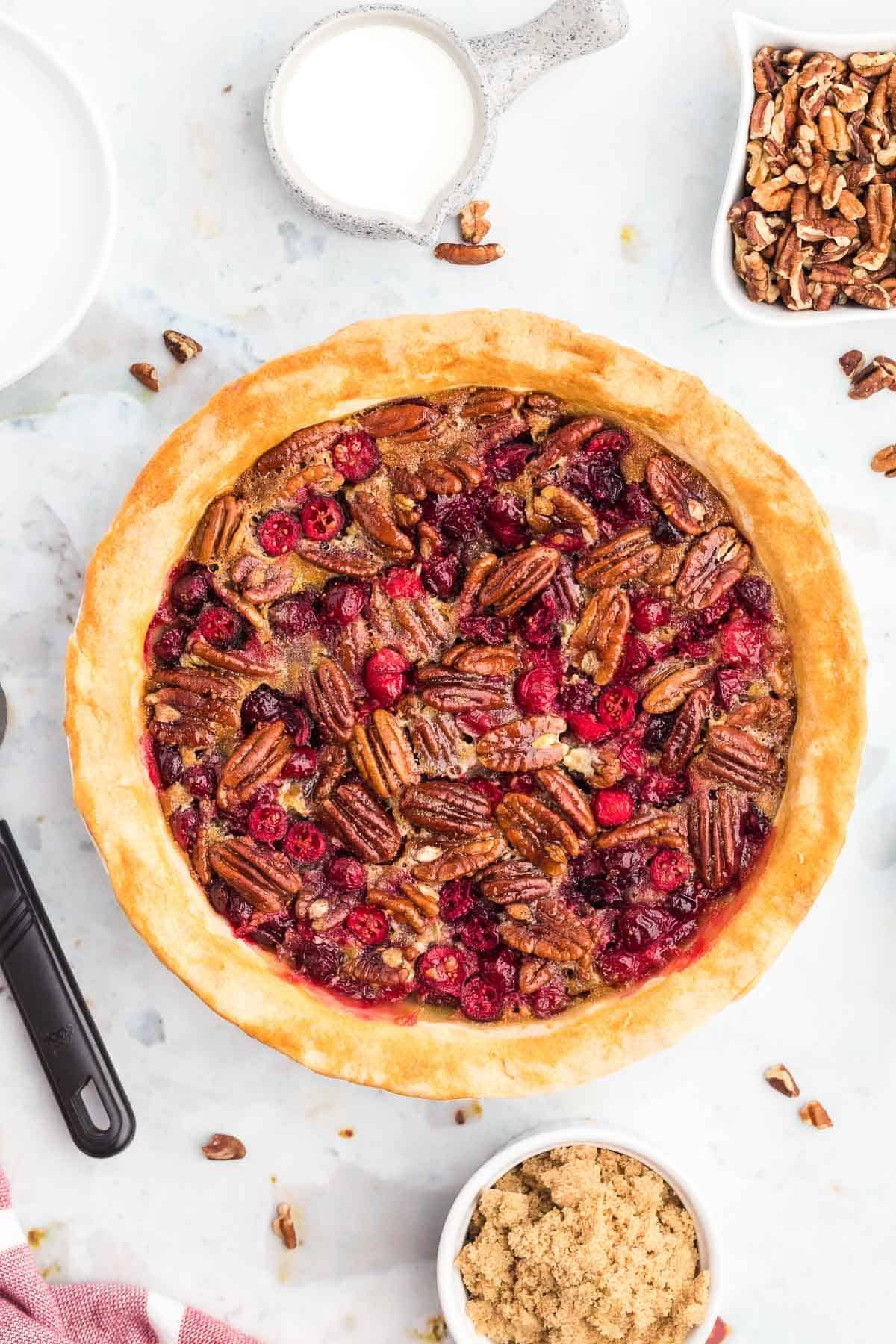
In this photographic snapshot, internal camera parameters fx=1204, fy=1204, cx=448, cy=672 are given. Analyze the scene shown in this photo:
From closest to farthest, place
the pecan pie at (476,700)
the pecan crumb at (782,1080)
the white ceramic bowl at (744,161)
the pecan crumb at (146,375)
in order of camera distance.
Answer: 1. the pecan pie at (476,700)
2. the white ceramic bowl at (744,161)
3. the pecan crumb at (146,375)
4. the pecan crumb at (782,1080)

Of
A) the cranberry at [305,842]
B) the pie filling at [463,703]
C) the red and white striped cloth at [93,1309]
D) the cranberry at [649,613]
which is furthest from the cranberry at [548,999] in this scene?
the red and white striped cloth at [93,1309]

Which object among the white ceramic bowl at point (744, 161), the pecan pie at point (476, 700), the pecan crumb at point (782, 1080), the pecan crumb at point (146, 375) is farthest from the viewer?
the pecan crumb at point (782, 1080)

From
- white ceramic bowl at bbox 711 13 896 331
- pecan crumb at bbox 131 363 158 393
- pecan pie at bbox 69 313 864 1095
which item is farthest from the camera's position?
pecan crumb at bbox 131 363 158 393

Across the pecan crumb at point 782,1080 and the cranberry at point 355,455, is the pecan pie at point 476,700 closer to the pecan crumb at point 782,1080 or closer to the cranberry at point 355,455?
the cranberry at point 355,455

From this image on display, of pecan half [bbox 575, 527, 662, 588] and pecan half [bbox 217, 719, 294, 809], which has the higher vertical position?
pecan half [bbox 575, 527, 662, 588]

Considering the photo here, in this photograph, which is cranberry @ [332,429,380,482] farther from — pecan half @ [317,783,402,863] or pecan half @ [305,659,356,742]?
pecan half @ [317,783,402,863]

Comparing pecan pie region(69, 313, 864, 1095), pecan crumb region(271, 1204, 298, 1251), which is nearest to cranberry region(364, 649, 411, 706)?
pecan pie region(69, 313, 864, 1095)
